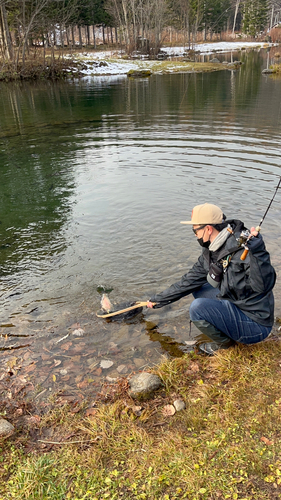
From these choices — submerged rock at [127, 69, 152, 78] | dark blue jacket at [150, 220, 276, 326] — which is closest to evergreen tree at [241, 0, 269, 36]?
submerged rock at [127, 69, 152, 78]

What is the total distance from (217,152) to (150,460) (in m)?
12.2

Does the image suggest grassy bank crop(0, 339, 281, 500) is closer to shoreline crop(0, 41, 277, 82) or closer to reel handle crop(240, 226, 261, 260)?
reel handle crop(240, 226, 261, 260)

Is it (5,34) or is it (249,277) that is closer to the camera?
(249,277)

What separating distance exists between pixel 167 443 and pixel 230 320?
4.97ft

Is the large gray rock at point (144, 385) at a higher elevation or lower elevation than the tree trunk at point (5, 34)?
lower

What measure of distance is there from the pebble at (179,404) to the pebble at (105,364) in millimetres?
1140

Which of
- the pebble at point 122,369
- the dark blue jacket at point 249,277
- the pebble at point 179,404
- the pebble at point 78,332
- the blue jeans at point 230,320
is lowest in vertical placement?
the pebble at point 122,369

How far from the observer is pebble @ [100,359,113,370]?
4.58 meters

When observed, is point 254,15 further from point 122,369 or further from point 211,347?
point 122,369

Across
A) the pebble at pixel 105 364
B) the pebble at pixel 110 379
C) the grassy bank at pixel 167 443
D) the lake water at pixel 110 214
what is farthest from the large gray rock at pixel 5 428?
the pebble at pixel 105 364

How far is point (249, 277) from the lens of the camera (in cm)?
365

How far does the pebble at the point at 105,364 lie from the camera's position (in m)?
4.58

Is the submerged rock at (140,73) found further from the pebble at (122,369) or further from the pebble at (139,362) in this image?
the pebble at (122,369)

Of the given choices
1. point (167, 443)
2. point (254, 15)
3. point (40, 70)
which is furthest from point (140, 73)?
point (254, 15)
